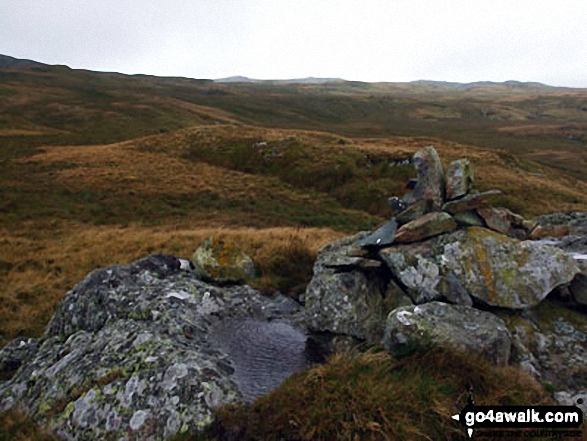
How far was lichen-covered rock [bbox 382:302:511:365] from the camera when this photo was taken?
816 centimetres

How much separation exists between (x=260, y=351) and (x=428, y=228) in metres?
5.43

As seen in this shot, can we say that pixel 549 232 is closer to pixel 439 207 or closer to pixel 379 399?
pixel 439 207

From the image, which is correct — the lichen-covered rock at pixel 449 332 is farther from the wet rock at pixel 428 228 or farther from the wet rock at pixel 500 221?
the wet rock at pixel 500 221

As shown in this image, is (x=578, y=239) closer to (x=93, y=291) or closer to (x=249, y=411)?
(x=249, y=411)

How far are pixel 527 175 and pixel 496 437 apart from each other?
171ft

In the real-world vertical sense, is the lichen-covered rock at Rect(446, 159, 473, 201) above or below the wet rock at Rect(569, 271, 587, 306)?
above

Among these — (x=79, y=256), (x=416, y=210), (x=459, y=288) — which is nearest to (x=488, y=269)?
(x=459, y=288)

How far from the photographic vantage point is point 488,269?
1009 centimetres

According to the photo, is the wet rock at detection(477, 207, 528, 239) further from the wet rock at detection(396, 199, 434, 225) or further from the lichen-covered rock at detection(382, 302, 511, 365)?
the lichen-covered rock at detection(382, 302, 511, 365)

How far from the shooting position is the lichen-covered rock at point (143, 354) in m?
7.72

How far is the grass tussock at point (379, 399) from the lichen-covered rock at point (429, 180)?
17.8 feet

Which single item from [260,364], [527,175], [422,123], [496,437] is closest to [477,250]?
[496,437]

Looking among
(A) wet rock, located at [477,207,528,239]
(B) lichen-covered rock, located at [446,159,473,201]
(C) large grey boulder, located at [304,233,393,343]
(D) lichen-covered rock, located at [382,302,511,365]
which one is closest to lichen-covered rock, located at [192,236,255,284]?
(C) large grey boulder, located at [304,233,393,343]

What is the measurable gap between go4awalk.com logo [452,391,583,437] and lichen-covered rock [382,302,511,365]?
5.17ft
